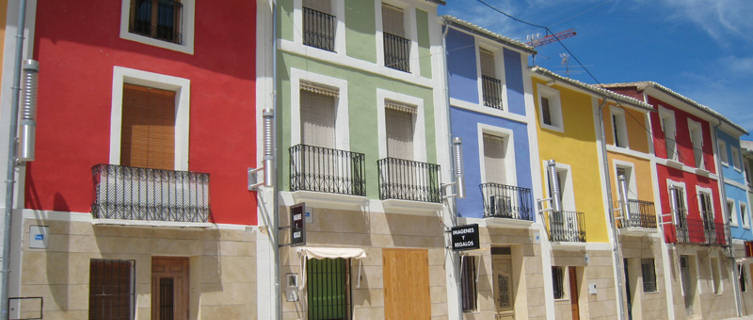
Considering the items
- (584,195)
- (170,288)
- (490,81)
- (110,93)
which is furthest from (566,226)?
(110,93)

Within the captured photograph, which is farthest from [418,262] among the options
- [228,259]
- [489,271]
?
[228,259]

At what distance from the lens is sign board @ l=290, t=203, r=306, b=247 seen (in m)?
12.9

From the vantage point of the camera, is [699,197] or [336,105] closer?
[336,105]

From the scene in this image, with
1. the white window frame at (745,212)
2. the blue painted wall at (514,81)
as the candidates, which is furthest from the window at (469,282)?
the white window frame at (745,212)

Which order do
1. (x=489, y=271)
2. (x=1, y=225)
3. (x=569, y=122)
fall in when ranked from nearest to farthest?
(x=1, y=225) < (x=489, y=271) < (x=569, y=122)

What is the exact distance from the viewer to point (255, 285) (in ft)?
42.5

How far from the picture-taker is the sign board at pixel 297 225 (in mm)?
12867

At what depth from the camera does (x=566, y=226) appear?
20.3 m

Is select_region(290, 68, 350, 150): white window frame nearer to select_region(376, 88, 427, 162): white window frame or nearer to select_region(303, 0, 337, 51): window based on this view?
select_region(303, 0, 337, 51): window

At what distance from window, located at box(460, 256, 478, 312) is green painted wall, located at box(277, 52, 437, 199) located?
2892 mm

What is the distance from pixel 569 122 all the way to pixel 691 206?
331 inches

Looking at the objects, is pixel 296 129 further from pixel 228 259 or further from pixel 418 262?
pixel 418 262

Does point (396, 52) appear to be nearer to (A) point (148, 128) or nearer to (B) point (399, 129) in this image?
(B) point (399, 129)

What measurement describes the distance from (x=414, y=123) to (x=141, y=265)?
762cm
